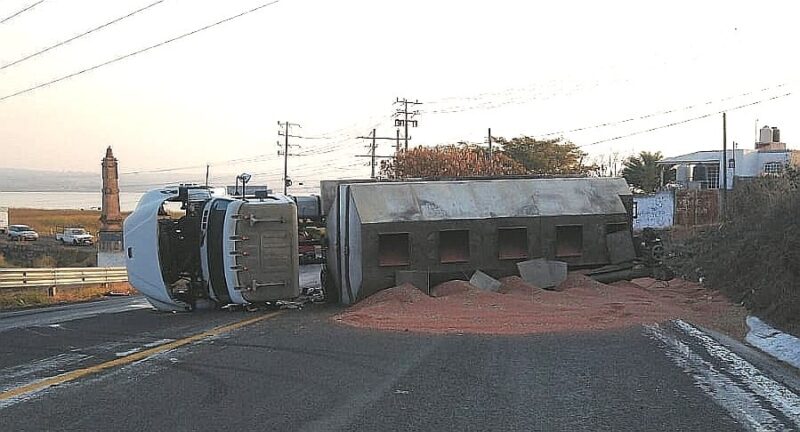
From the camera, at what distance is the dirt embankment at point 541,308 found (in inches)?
496

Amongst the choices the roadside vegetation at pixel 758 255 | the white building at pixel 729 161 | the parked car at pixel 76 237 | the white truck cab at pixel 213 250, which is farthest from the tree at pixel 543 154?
the white truck cab at pixel 213 250

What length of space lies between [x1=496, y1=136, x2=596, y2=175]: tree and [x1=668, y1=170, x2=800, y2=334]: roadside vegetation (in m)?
47.2

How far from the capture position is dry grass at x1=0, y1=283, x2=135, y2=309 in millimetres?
23719

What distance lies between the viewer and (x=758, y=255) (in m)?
15.4

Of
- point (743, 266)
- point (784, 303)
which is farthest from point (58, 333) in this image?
point (743, 266)

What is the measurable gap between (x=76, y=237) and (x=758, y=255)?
235 feet

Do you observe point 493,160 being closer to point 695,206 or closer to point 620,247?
point 695,206

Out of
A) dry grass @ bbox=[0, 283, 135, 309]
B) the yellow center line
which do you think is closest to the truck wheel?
the yellow center line

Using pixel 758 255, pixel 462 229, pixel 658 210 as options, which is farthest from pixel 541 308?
pixel 658 210

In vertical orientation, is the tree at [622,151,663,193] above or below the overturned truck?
above

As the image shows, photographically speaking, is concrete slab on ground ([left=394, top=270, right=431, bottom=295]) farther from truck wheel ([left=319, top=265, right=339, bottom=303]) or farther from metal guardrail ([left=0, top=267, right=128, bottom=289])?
metal guardrail ([left=0, top=267, right=128, bottom=289])

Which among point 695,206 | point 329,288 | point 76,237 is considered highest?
point 695,206

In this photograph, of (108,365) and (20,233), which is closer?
(108,365)

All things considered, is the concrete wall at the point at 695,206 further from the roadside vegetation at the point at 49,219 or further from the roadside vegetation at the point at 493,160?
the roadside vegetation at the point at 49,219
